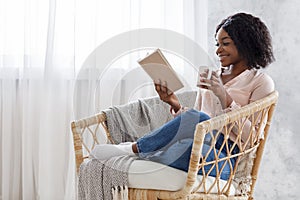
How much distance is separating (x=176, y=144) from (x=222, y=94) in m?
0.28

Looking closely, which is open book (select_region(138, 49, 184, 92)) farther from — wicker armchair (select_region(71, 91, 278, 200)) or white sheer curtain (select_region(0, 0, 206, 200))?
white sheer curtain (select_region(0, 0, 206, 200))

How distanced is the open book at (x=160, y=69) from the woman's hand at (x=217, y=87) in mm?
104

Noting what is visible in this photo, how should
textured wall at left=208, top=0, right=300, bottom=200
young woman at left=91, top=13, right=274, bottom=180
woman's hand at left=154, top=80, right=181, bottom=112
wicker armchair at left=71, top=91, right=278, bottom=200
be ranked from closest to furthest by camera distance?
wicker armchair at left=71, top=91, right=278, bottom=200
young woman at left=91, top=13, right=274, bottom=180
woman's hand at left=154, top=80, right=181, bottom=112
textured wall at left=208, top=0, right=300, bottom=200

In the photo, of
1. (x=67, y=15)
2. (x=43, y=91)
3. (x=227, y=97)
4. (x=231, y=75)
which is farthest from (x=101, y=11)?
(x=227, y=97)

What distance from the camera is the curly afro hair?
7.52ft

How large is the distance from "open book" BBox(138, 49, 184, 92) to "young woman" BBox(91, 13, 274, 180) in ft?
0.16

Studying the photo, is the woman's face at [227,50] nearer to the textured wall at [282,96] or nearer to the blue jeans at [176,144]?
the blue jeans at [176,144]

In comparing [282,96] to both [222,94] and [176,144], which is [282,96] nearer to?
[222,94]

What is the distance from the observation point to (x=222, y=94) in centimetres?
212

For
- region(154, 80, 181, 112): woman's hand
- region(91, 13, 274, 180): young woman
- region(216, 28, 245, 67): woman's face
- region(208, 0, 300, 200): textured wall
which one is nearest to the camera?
region(91, 13, 274, 180): young woman

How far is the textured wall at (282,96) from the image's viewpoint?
3.00 meters

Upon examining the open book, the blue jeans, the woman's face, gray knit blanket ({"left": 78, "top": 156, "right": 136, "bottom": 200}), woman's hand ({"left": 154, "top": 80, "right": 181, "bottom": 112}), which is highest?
the woman's face

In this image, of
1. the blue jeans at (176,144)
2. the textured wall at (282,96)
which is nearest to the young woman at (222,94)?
the blue jeans at (176,144)

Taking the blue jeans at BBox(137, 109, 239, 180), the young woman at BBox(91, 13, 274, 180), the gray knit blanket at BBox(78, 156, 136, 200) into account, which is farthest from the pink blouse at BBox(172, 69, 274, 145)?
the gray knit blanket at BBox(78, 156, 136, 200)
